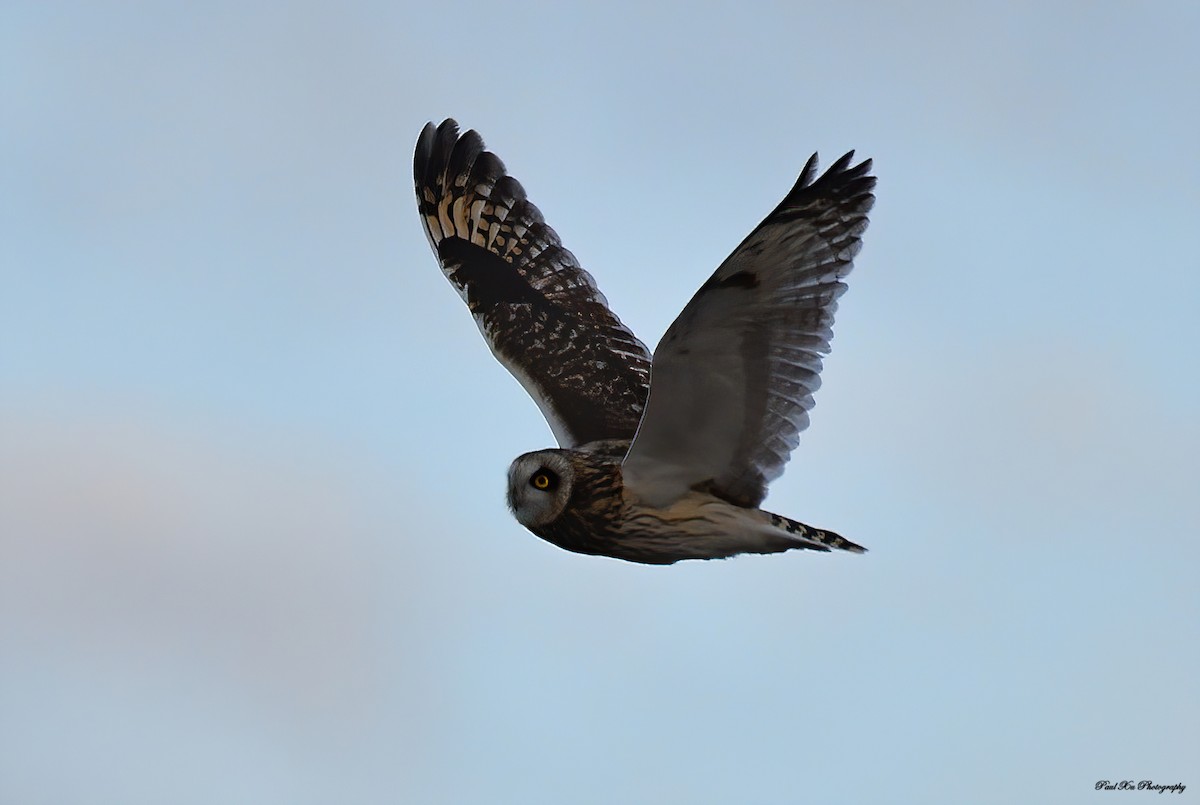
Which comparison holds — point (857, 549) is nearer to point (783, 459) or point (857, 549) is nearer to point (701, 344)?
point (783, 459)

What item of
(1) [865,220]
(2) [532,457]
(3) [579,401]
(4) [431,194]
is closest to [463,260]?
(4) [431,194]

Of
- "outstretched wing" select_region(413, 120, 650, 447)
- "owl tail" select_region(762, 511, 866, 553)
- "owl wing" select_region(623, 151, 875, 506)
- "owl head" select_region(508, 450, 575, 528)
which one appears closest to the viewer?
"owl wing" select_region(623, 151, 875, 506)

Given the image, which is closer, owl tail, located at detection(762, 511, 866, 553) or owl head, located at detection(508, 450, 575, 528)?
owl head, located at detection(508, 450, 575, 528)

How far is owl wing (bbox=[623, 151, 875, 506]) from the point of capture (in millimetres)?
6734

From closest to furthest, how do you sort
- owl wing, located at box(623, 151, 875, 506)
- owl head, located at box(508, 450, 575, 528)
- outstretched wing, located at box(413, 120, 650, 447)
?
owl wing, located at box(623, 151, 875, 506)
owl head, located at box(508, 450, 575, 528)
outstretched wing, located at box(413, 120, 650, 447)

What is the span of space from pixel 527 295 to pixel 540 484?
259cm

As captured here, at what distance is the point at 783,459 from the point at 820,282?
105 centimetres

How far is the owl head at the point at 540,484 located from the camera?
716cm

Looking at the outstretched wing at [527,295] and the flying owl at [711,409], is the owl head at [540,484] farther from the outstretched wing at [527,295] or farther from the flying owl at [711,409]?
the outstretched wing at [527,295]

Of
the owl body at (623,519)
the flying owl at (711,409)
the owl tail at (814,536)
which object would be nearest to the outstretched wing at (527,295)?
the flying owl at (711,409)

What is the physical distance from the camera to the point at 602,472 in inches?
289

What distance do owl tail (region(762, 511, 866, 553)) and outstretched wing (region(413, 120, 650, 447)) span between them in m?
1.24

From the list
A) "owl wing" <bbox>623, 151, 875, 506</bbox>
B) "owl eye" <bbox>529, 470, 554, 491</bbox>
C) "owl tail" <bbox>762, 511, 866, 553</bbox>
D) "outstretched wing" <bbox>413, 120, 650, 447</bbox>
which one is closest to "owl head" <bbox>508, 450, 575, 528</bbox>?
"owl eye" <bbox>529, 470, 554, 491</bbox>

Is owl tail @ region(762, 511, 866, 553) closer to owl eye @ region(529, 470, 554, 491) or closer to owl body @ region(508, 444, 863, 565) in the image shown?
owl body @ region(508, 444, 863, 565)
